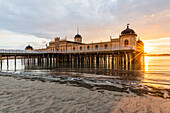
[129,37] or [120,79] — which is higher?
[129,37]

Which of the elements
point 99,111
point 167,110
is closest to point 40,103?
point 99,111

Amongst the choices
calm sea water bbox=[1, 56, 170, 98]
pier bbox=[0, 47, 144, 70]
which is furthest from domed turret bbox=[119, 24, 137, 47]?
calm sea water bbox=[1, 56, 170, 98]

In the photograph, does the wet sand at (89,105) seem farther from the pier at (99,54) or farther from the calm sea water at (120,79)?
the pier at (99,54)

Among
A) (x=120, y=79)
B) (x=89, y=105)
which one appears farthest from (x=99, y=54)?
(x=89, y=105)

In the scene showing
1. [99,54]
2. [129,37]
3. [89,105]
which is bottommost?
[89,105]

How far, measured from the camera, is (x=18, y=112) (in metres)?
3.71

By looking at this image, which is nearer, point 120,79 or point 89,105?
point 89,105

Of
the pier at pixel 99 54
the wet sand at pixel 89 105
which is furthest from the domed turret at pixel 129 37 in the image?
the wet sand at pixel 89 105

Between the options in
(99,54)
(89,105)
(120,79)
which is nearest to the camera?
(89,105)

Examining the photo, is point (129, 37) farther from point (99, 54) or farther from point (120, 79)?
point (120, 79)

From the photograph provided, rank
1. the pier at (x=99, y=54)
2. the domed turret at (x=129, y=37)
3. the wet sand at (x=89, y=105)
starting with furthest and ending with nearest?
the domed turret at (x=129, y=37)
the pier at (x=99, y=54)
the wet sand at (x=89, y=105)

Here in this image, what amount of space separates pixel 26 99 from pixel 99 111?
3.22m

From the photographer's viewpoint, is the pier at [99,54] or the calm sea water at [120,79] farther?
the pier at [99,54]

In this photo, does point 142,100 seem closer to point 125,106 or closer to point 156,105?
point 156,105
